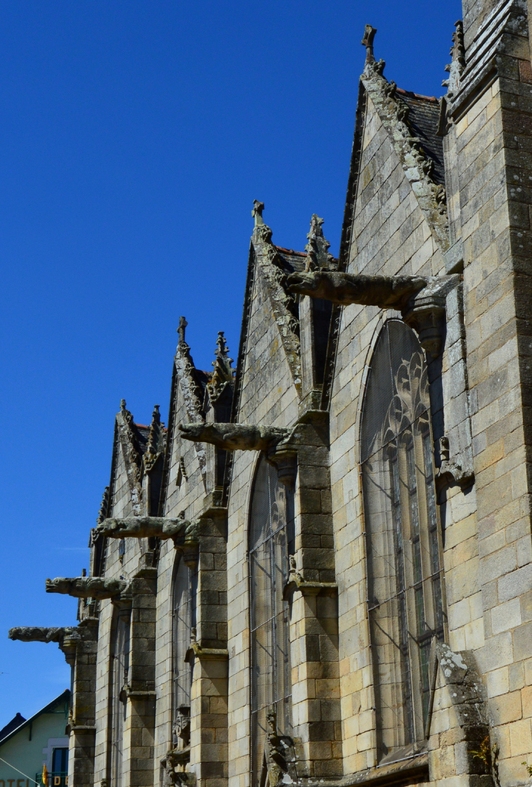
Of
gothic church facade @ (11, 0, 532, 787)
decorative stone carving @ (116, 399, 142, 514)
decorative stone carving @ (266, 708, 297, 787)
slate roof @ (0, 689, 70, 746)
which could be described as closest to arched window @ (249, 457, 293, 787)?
gothic church facade @ (11, 0, 532, 787)

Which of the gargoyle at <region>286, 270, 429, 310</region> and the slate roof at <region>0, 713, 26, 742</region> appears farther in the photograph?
the slate roof at <region>0, 713, 26, 742</region>

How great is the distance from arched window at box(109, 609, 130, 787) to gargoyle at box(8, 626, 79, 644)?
→ 6.94 ft

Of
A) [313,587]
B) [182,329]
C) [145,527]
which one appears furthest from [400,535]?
[182,329]

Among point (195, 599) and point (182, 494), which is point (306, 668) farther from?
point (182, 494)

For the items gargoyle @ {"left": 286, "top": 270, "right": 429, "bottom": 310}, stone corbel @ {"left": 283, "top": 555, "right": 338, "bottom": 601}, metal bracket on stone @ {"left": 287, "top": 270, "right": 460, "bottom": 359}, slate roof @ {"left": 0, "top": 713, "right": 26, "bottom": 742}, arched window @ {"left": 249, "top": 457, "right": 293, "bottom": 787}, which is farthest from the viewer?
slate roof @ {"left": 0, "top": 713, "right": 26, "bottom": 742}

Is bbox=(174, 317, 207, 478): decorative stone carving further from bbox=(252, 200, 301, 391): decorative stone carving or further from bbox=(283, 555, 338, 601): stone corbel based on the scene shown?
bbox=(283, 555, 338, 601): stone corbel

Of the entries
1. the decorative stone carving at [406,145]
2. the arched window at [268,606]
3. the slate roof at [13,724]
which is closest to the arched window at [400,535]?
the decorative stone carving at [406,145]

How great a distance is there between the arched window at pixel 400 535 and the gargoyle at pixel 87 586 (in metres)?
10.3

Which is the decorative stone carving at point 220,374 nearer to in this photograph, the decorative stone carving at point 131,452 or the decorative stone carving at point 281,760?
the decorative stone carving at point 131,452

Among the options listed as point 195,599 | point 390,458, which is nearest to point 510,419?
point 390,458

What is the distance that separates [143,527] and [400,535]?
736 centimetres

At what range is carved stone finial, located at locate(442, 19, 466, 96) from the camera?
39.5 feet

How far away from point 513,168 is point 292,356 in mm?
6469

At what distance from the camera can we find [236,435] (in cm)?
1580
